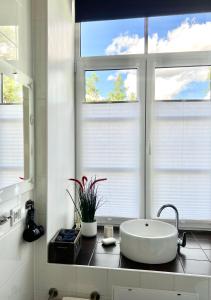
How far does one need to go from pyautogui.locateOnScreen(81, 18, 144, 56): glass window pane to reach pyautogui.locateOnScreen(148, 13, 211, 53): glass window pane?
112mm

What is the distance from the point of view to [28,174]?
1.33 metres

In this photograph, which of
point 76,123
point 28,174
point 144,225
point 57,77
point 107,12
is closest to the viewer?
point 28,174

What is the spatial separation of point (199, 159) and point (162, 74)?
0.80m

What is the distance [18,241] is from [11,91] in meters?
0.79

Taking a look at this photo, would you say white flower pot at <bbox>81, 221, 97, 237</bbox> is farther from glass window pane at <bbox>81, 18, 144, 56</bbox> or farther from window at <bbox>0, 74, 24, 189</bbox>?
glass window pane at <bbox>81, 18, 144, 56</bbox>

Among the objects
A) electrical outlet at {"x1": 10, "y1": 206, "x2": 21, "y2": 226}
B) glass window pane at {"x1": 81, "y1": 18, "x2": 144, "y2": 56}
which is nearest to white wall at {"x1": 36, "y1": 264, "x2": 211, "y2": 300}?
electrical outlet at {"x1": 10, "y1": 206, "x2": 21, "y2": 226}

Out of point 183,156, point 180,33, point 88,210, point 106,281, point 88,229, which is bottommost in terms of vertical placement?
point 106,281

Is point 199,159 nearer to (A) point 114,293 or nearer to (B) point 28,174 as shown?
(A) point 114,293

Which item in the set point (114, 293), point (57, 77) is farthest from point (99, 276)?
point (57, 77)

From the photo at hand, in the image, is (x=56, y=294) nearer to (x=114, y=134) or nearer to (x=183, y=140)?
(x=114, y=134)

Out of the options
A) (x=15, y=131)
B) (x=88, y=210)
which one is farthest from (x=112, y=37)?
(x=88, y=210)

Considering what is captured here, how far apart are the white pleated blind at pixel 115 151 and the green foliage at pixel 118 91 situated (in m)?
0.06

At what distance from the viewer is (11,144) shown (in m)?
1.17

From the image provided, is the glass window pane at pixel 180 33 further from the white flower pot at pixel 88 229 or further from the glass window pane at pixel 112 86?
the white flower pot at pixel 88 229
